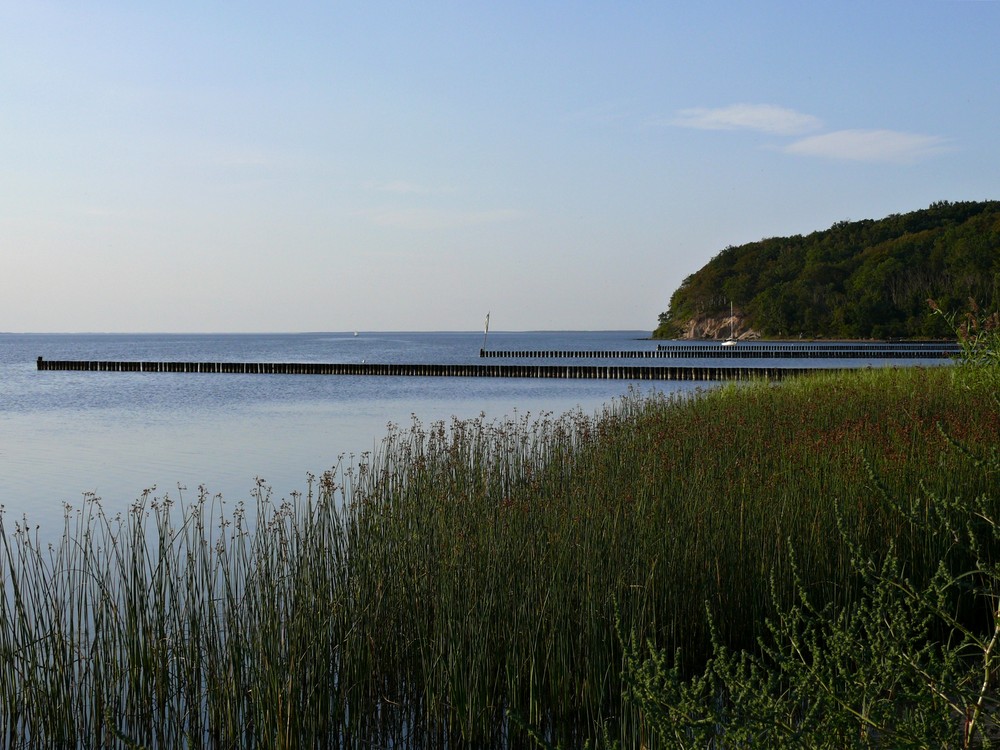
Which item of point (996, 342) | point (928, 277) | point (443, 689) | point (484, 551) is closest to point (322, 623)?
point (443, 689)

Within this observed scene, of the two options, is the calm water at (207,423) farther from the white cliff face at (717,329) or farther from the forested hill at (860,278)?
the white cliff face at (717,329)

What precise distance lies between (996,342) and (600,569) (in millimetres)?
8472

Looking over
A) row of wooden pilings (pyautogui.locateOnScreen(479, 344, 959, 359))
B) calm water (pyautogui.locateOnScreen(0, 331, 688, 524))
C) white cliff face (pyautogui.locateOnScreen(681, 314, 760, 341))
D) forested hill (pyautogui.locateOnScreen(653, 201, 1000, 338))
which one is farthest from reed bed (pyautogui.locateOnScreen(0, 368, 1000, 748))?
white cliff face (pyautogui.locateOnScreen(681, 314, 760, 341))

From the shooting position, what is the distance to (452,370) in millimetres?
43438

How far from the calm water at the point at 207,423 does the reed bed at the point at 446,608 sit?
192 inches

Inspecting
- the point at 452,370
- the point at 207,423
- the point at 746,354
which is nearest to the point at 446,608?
the point at 207,423

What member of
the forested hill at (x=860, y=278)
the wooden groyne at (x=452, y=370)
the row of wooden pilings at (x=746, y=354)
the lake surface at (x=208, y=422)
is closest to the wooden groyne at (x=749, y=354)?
the row of wooden pilings at (x=746, y=354)

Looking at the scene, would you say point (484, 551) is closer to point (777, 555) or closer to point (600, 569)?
point (600, 569)

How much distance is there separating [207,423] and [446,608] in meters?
19.1

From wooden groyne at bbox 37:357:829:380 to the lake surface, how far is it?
121 cm

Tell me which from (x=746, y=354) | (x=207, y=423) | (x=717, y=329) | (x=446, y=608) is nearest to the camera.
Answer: (x=446, y=608)

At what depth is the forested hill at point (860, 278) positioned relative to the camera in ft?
318

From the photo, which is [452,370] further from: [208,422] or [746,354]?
[746,354]

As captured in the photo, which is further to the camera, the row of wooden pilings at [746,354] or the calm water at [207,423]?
the row of wooden pilings at [746,354]
